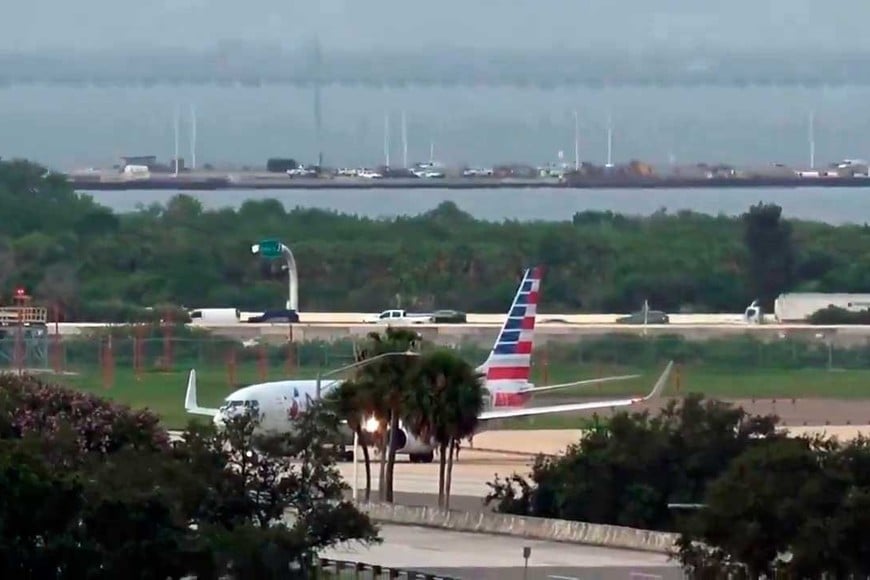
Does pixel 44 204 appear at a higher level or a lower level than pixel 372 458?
higher

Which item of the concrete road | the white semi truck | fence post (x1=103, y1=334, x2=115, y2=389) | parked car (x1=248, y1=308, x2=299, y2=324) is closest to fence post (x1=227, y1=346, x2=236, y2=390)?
fence post (x1=103, y1=334, x2=115, y2=389)

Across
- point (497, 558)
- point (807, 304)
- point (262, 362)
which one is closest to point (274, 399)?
point (497, 558)

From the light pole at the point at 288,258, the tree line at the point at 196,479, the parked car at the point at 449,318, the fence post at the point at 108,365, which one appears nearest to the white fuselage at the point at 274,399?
the tree line at the point at 196,479

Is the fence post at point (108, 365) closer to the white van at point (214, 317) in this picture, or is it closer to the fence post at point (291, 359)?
the fence post at point (291, 359)

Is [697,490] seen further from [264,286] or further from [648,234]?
[648,234]

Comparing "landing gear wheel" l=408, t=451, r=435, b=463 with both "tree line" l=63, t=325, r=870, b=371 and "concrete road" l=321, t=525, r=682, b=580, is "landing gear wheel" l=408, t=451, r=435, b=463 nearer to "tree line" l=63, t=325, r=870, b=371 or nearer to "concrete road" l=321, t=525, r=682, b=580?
"concrete road" l=321, t=525, r=682, b=580

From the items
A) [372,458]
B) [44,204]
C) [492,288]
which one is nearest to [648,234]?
[492,288]

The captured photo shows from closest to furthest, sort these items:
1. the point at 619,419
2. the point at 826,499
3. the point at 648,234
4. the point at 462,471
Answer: the point at 826,499, the point at 619,419, the point at 462,471, the point at 648,234

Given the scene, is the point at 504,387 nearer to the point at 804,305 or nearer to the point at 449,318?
the point at 449,318
